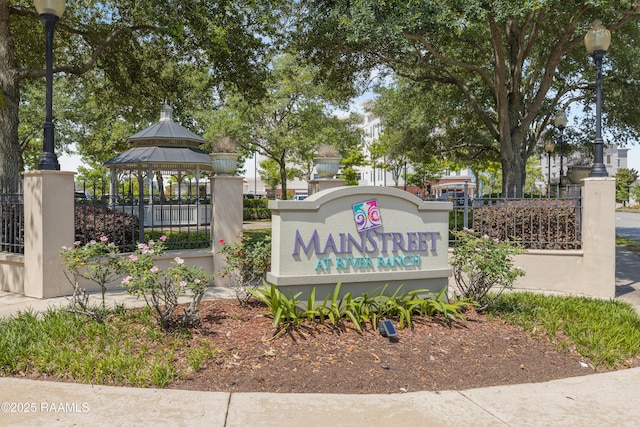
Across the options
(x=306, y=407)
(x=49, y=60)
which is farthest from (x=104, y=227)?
(x=306, y=407)

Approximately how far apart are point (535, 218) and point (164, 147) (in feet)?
36.3

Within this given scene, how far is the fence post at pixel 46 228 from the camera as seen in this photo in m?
7.74

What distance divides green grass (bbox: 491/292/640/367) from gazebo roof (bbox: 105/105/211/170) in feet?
35.0

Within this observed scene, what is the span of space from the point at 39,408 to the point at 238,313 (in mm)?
2742

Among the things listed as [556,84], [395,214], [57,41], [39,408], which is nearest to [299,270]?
[395,214]

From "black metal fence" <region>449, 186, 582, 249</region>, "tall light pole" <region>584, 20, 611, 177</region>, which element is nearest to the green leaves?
"black metal fence" <region>449, 186, 582, 249</region>

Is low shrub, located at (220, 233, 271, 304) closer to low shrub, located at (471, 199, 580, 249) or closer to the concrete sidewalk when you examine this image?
the concrete sidewalk

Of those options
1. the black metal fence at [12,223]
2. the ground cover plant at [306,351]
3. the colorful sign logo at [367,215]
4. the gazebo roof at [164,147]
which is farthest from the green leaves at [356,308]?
the gazebo roof at [164,147]

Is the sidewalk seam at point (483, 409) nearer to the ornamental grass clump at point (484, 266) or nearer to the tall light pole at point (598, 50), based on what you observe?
the ornamental grass clump at point (484, 266)

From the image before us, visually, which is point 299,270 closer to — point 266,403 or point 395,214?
point 395,214

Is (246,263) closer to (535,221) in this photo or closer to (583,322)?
(583,322)

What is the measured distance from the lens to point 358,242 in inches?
250

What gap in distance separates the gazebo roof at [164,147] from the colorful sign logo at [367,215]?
9.40 metres

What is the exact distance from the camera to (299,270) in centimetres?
606
